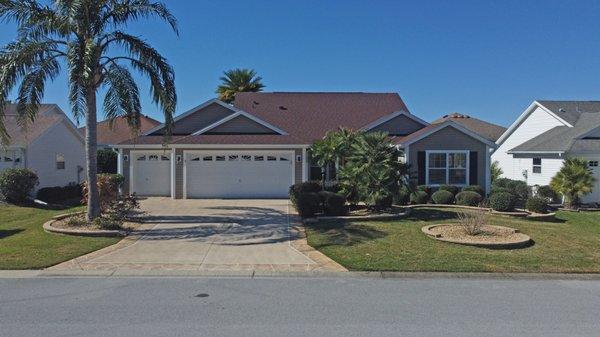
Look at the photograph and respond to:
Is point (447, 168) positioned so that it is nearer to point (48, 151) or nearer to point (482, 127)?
point (48, 151)

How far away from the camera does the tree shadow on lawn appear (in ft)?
40.8

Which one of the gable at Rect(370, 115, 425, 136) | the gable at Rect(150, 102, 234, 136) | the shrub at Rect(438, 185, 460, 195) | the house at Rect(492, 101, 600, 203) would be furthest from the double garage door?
the house at Rect(492, 101, 600, 203)

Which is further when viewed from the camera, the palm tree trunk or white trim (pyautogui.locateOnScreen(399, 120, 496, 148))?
white trim (pyautogui.locateOnScreen(399, 120, 496, 148))

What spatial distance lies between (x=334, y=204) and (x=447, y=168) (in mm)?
8888

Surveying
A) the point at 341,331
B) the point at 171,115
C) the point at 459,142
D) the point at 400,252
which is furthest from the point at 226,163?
the point at 341,331

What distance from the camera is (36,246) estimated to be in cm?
1159

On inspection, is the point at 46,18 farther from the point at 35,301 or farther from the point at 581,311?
the point at 581,311

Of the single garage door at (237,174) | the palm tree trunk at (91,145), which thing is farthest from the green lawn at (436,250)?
the single garage door at (237,174)

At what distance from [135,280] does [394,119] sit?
61.5 feet

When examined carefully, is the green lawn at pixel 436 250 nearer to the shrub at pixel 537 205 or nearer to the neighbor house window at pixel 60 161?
the shrub at pixel 537 205

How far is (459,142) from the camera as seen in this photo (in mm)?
22562

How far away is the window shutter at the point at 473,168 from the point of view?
22.6m

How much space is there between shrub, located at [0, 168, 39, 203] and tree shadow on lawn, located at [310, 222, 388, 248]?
526 inches

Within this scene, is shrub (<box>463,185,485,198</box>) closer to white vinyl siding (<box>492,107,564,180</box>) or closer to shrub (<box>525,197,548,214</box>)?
shrub (<box>525,197,548,214</box>)
